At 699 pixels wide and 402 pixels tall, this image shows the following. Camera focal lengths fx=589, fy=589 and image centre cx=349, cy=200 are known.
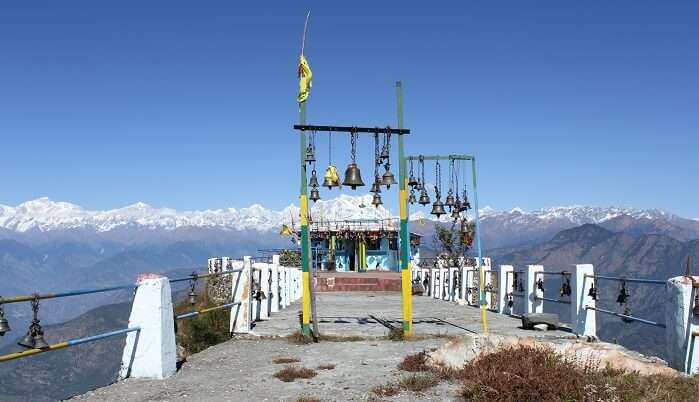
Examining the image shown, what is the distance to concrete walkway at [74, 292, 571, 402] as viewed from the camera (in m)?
7.79

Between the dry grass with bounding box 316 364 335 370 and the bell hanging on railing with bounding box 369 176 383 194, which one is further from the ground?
the bell hanging on railing with bounding box 369 176 383 194

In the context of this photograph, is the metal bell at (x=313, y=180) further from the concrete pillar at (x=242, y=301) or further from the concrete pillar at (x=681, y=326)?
the concrete pillar at (x=681, y=326)

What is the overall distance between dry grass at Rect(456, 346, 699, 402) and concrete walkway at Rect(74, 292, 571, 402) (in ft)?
1.49

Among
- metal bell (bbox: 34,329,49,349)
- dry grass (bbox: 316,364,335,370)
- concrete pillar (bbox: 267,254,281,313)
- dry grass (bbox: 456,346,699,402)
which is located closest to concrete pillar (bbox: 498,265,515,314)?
concrete pillar (bbox: 267,254,281,313)

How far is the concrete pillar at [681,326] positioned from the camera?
8656 mm

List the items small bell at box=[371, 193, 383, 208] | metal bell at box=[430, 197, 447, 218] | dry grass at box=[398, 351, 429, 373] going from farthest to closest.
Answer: metal bell at box=[430, 197, 447, 218] < small bell at box=[371, 193, 383, 208] < dry grass at box=[398, 351, 429, 373]

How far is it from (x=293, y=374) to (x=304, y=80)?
645cm

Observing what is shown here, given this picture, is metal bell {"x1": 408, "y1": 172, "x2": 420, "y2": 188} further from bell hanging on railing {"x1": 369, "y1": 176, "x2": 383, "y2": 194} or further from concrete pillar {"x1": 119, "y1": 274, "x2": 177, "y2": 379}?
concrete pillar {"x1": 119, "y1": 274, "x2": 177, "y2": 379}

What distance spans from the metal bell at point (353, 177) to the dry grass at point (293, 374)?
5.05 meters

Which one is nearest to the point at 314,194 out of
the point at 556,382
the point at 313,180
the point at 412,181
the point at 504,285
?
the point at 313,180

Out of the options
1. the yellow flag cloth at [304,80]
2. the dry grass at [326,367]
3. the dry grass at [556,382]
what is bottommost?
the dry grass at [326,367]

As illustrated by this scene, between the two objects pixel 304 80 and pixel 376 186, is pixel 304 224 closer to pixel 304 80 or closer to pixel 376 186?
pixel 376 186

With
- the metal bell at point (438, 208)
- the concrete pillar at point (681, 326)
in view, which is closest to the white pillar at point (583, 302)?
the concrete pillar at point (681, 326)

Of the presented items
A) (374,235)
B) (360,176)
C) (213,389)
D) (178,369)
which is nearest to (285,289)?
(360,176)
